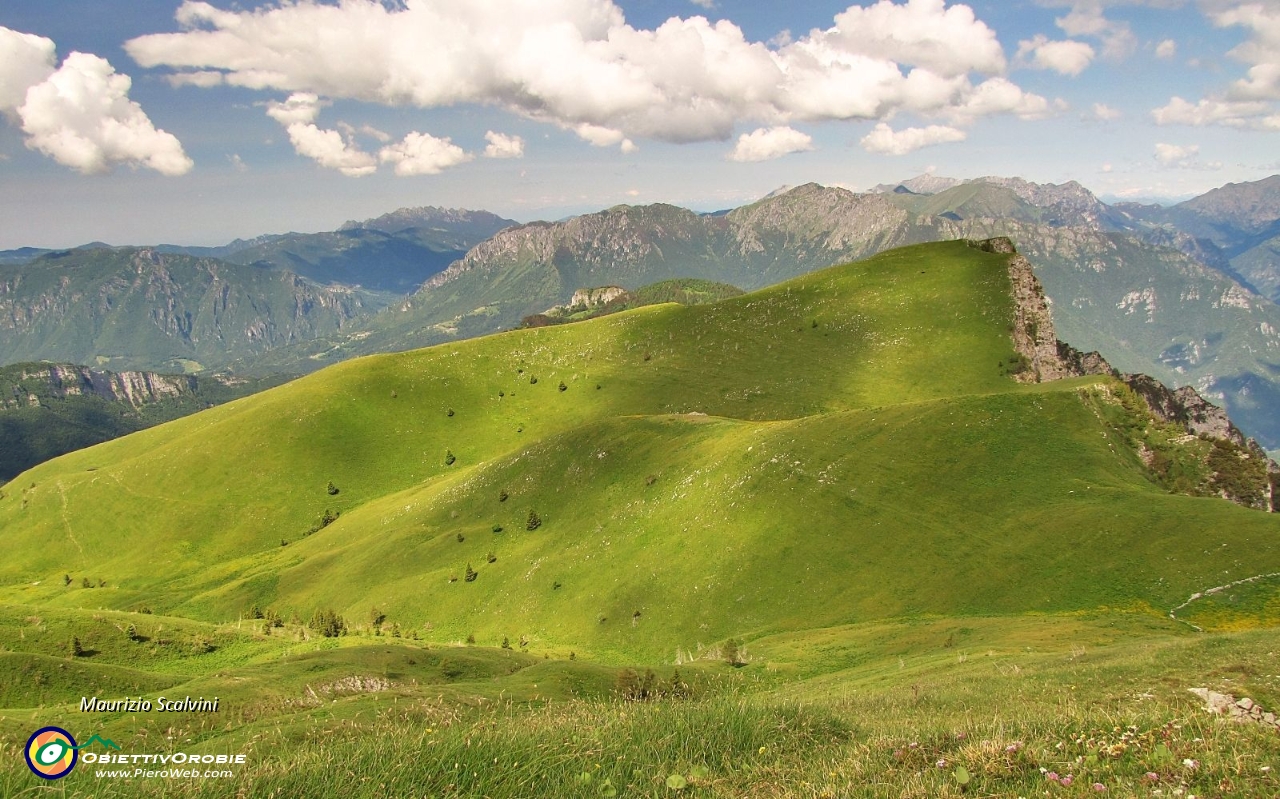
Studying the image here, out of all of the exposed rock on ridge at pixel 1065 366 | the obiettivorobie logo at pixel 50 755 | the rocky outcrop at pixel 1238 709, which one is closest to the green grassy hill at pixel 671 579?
the obiettivorobie logo at pixel 50 755

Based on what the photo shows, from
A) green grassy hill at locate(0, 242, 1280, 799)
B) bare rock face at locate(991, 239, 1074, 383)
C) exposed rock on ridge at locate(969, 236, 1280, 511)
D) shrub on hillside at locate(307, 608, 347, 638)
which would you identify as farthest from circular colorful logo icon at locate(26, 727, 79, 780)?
bare rock face at locate(991, 239, 1074, 383)

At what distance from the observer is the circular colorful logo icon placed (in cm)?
614

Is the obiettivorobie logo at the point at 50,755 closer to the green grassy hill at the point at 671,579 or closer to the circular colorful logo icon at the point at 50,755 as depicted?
the circular colorful logo icon at the point at 50,755

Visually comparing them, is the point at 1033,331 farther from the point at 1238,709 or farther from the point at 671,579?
the point at 1238,709

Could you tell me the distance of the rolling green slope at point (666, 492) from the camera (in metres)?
49.5

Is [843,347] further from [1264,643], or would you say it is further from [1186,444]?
[1264,643]

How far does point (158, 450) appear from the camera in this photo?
140m

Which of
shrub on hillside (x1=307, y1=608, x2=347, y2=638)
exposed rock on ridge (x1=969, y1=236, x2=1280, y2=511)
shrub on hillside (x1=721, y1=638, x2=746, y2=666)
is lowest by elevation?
shrub on hillside (x1=721, y1=638, x2=746, y2=666)

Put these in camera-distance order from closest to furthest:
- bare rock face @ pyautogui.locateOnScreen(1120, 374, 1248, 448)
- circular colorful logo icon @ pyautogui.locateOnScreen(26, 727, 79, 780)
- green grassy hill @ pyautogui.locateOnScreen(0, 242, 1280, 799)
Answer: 1. circular colorful logo icon @ pyautogui.locateOnScreen(26, 727, 79, 780)
2. green grassy hill @ pyautogui.locateOnScreen(0, 242, 1280, 799)
3. bare rock face @ pyautogui.locateOnScreen(1120, 374, 1248, 448)

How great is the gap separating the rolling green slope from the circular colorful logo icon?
47.7m

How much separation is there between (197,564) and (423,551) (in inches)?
2221

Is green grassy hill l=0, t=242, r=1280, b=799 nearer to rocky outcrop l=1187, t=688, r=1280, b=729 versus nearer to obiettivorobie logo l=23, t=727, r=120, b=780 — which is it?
obiettivorobie logo l=23, t=727, r=120, b=780

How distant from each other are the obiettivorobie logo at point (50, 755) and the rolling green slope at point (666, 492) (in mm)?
47727
